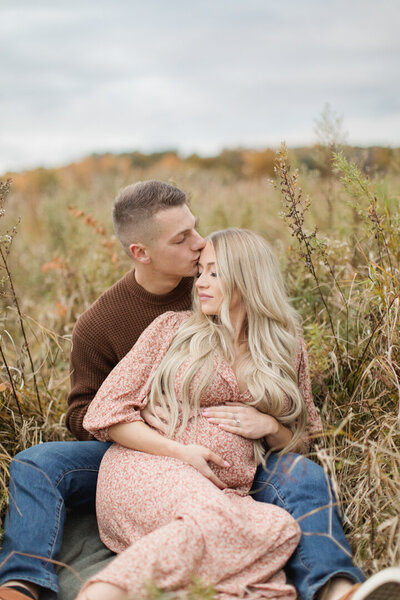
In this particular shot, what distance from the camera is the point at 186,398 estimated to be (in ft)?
8.30

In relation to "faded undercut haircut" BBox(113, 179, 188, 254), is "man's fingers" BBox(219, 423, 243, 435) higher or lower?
lower

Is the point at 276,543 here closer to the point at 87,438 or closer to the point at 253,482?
→ the point at 253,482

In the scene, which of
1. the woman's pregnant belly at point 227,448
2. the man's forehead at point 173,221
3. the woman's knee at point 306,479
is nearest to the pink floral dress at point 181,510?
the woman's pregnant belly at point 227,448

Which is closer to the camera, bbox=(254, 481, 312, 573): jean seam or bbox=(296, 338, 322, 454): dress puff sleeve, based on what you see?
bbox=(254, 481, 312, 573): jean seam

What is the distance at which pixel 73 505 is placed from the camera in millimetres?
2789

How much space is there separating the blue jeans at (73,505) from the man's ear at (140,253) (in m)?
1.03

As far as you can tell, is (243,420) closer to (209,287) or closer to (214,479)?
(214,479)

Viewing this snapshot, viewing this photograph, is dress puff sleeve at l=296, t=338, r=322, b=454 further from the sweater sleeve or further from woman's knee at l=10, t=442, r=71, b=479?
woman's knee at l=10, t=442, r=71, b=479

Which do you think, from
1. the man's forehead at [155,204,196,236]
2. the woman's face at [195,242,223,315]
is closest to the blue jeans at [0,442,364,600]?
the woman's face at [195,242,223,315]

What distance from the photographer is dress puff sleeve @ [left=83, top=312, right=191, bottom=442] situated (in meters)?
2.51

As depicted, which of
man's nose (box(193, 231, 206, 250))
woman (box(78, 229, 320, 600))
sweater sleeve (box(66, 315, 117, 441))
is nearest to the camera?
Result: woman (box(78, 229, 320, 600))

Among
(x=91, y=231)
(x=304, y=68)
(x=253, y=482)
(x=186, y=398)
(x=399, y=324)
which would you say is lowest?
(x=253, y=482)

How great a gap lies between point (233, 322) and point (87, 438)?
106 centimetres

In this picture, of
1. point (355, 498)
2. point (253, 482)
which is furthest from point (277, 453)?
point (355, 498)
